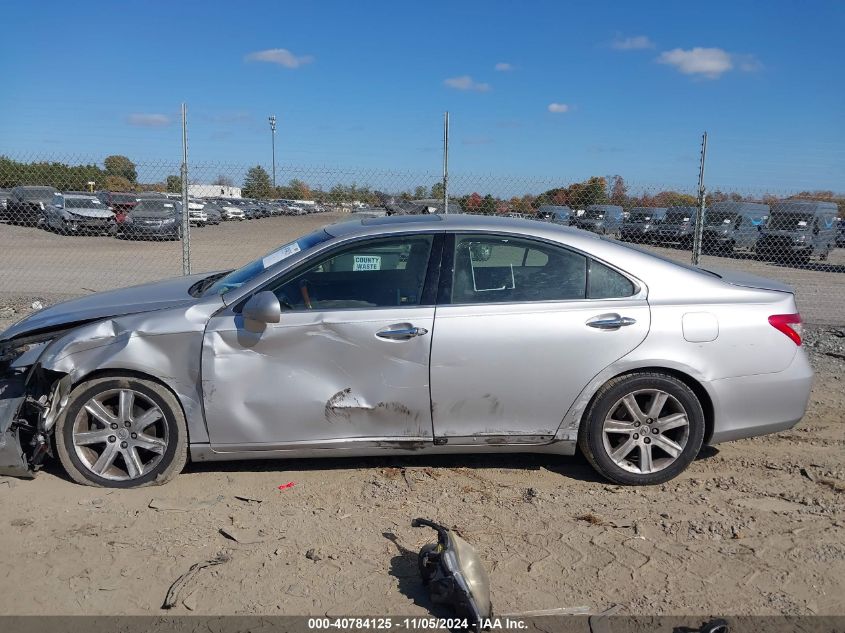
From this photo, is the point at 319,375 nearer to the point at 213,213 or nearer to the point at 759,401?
the point at 759,401

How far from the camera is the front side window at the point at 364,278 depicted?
4266 millimetres

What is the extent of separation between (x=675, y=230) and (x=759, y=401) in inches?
739

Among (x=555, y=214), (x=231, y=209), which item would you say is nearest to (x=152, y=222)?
(x=555, y=214)

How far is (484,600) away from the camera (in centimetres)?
311

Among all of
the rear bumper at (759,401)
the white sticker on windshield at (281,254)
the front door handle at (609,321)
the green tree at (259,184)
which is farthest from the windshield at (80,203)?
the rear bumper at (759,401)

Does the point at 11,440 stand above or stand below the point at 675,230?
below

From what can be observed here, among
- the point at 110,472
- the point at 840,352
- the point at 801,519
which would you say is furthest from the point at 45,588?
the point at 840,352

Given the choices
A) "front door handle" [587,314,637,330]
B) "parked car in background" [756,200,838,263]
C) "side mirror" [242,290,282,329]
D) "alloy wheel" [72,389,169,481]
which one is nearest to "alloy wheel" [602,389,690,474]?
"front door handle" [587,314,637,330]

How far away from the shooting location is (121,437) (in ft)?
13.7

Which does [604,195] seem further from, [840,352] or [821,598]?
[821,598]

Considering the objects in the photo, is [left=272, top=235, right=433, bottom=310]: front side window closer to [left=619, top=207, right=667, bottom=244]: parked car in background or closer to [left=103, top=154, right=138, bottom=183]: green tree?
[left=103, top=154, right=138, bottom=183]: green tree

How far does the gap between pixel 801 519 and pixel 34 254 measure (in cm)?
1771

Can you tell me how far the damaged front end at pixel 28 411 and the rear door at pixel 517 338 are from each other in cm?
216

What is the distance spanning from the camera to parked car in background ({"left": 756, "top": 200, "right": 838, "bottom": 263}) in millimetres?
22439
